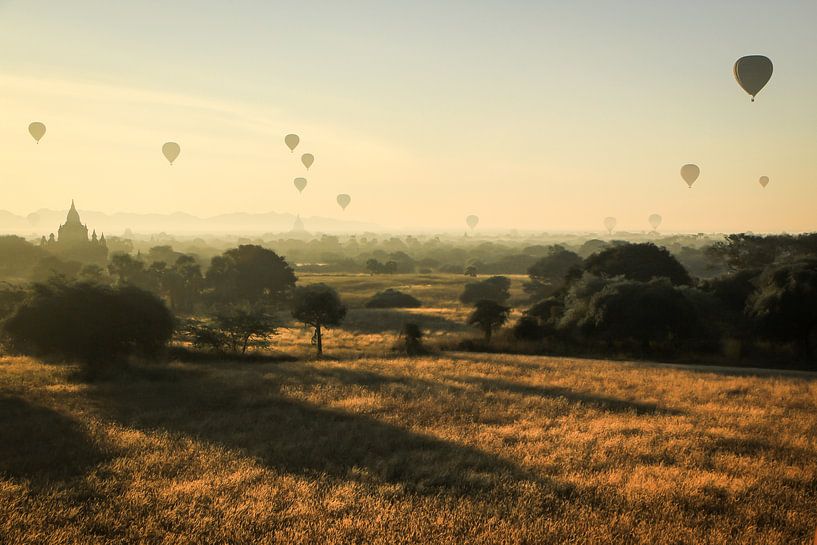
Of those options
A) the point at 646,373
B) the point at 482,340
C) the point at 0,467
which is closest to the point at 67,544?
the point at 0,467

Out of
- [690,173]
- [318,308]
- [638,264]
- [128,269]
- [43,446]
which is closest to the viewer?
[43,446]

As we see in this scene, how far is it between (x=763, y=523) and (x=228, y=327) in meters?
31.0

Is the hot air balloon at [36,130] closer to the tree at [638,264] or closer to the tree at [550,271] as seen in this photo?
the tree at [550,271]

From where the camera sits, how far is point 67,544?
8742mm

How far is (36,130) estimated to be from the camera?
338ft

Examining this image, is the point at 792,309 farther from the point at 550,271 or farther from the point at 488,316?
the point at 550,271

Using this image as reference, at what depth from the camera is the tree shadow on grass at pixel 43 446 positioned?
12.1 metres

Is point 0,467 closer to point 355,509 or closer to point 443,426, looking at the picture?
point 355,509

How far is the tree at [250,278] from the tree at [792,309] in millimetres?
58846

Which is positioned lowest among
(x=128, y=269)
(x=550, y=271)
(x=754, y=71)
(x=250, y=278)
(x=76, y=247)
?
(x=250, y=278)

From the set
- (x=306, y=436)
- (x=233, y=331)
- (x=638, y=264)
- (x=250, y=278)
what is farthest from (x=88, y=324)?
(x=250, y=278)

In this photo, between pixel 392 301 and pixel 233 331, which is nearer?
pixel 233 331

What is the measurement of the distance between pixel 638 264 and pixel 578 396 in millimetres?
32456

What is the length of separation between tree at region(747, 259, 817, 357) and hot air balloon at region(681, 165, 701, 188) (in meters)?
96.5
